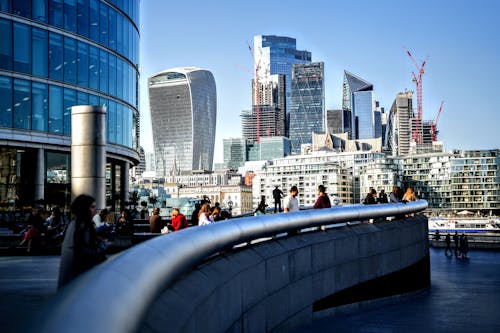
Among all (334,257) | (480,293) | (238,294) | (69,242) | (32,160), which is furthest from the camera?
(32,160)

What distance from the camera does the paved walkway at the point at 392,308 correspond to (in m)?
8.45

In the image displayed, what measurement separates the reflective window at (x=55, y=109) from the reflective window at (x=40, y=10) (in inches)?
158

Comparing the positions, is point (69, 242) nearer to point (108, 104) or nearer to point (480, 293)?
point (480, 293)

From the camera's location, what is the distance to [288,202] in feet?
46.4

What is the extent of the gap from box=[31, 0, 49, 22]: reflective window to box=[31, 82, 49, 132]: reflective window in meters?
3.77

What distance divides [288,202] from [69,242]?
9.06 metres

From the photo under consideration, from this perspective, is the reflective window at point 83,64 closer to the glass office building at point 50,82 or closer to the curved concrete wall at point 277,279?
the glass office building at point 50,82

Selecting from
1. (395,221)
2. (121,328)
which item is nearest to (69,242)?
(121,328)

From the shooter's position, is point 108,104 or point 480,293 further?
point 108,104

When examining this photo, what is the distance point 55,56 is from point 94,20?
4367 mm

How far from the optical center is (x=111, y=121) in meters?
45.7

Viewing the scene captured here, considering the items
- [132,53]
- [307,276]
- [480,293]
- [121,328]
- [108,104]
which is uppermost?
[132,53]

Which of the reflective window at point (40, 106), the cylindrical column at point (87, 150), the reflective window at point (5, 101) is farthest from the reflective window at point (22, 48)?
the cylindrical column at point (87, 150)

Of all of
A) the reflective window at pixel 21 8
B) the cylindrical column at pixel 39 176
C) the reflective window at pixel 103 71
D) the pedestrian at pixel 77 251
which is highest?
the reflective window at pixel 21 8
